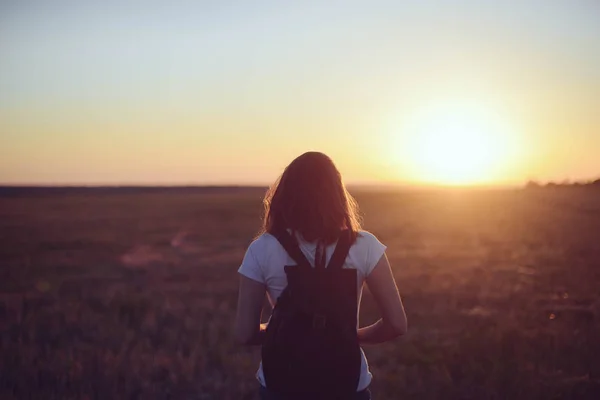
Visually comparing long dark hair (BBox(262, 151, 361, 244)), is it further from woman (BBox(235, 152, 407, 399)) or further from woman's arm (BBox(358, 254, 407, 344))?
woman's arm (BBox(358, 254, 407, 344))

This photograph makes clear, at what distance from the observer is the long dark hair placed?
7.57 ft

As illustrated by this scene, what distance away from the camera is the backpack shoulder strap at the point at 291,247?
2258 mm

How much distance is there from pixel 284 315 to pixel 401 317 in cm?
50

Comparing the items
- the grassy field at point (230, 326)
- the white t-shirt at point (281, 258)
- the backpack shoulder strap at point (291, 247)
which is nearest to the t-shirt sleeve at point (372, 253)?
the white t-shirt at point (281, 258)

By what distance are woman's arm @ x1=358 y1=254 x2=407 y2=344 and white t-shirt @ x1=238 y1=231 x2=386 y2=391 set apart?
0.14 ft

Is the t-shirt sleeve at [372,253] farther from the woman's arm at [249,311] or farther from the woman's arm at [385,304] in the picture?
the woman's arm at [249,311]

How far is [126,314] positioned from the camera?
33.1 ft

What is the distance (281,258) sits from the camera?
229cm

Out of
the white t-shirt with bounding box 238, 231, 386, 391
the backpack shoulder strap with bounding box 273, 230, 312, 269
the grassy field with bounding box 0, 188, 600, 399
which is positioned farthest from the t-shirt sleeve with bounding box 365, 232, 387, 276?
the grassy field with bounding box 0, 188, 600, 399

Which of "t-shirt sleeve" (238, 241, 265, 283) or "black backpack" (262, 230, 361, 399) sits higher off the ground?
"t-shirt sleeve" (238, 241, 265, 283)

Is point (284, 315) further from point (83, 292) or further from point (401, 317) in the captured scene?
point (83, 292)

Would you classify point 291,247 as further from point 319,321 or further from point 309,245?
point 319,321

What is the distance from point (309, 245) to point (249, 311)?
Answer: 0.36 meters

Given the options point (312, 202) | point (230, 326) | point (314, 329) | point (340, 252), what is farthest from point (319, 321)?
point (230, 326)
